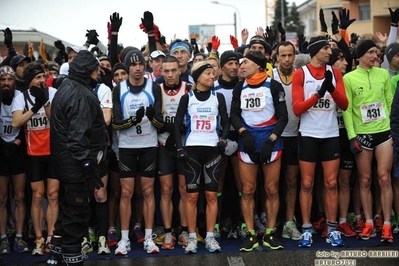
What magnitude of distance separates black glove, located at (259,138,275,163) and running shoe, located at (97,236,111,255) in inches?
86.6

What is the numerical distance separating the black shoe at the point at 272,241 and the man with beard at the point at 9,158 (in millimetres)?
3011

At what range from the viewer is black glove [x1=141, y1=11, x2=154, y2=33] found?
34.5ft

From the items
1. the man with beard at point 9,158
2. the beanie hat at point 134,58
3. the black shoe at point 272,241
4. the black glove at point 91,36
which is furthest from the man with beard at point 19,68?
the black shoe at point 272,241

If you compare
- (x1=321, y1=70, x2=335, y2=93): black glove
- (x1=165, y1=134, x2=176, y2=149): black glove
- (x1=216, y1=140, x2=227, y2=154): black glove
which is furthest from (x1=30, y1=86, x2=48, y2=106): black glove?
(x1=321, y1=70, x2=335, y2=93): black glove

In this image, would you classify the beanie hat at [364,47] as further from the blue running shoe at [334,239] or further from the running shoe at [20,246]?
the running shoe at [20,246]

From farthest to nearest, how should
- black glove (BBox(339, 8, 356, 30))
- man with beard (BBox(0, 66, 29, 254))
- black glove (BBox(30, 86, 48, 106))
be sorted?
black glove (BBox(339, 8, 356, 30)) → man with beard (BBox(0, 66, 29, 254)) → black glove (BBox(30, 86, 48, 106))

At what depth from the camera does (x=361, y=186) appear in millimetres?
8719

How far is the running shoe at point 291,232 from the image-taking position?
8.82m

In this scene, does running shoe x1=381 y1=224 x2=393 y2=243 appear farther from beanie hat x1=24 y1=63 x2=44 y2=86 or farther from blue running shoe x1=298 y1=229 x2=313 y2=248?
→ beanie hat x1=24 y1=63 x2=44 y2=86

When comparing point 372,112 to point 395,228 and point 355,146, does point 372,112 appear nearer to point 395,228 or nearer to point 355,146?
point 355,146

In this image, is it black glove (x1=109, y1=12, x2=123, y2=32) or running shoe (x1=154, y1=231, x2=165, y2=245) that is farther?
black glove (x1=109, y1=12, x2=123, y2=32)

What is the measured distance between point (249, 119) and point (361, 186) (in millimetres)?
1716

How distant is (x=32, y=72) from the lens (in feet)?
28.0

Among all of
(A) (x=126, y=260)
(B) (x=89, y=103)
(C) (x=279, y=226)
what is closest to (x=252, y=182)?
(C) (x=279, y=226)
